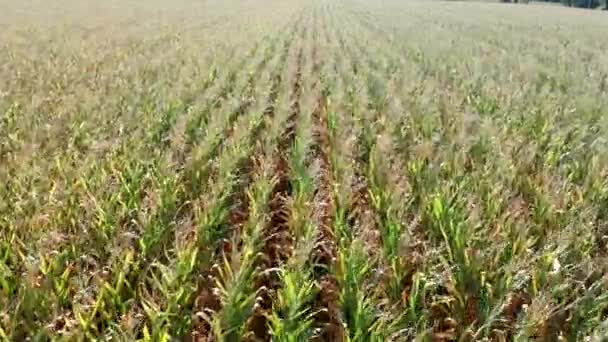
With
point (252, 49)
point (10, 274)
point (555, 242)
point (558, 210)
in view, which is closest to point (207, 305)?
point (10, 274)

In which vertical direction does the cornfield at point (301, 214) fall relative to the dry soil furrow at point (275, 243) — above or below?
above

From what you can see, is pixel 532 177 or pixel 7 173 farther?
pixel 532 177

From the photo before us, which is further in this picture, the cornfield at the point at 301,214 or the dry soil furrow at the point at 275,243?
the dry soil furrow at the point at 275,243

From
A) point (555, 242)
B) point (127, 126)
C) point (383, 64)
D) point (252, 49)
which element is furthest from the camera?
point (252, 49)

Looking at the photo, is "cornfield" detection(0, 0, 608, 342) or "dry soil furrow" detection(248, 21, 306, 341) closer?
"cornfield" detection(0, 0, 608, 342)

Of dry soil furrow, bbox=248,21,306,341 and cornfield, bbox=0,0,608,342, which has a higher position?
cornfield, bbox=0,0,608,342

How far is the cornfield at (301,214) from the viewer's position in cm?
263

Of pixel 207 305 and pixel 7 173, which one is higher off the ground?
pixel 7 173

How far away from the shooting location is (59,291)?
2.73 m

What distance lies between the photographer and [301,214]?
351 cm

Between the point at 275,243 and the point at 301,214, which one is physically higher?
the point at 301,214

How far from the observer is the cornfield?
2.63 m

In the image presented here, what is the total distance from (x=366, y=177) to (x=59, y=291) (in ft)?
7.87

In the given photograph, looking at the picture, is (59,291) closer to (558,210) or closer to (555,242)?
(555,242)
